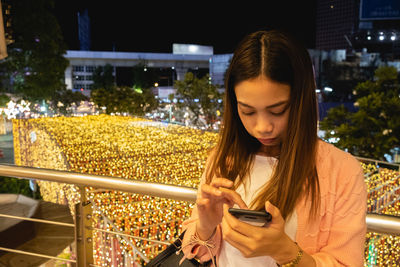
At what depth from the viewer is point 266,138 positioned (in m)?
0.80

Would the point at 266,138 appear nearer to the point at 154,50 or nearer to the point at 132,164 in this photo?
the point at 132,164

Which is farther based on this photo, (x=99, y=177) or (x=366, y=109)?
(x=366, y=109)

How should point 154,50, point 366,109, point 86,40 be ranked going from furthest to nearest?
point 86,40
point 154,50
point 366,109

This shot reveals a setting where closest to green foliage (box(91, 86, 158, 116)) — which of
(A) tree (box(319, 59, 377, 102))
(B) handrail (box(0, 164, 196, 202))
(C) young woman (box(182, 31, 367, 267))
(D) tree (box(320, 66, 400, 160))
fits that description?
(A) tree (box(319, 59, 377, 102))

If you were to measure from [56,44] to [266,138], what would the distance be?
15478 mm

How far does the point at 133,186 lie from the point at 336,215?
0.81 m

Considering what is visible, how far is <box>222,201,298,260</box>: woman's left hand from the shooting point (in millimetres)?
617

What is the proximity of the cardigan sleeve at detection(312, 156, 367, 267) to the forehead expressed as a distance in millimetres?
221

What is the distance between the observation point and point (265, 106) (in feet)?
2.47

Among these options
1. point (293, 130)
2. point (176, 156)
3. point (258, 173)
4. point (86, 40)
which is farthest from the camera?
point (86, 40)

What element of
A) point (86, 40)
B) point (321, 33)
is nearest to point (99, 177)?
point (321, 33)

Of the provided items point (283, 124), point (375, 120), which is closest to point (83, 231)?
point (283, 124)

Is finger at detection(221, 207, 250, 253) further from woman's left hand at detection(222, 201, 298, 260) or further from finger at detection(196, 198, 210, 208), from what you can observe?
finger at detection(196, 198, 210, 208)

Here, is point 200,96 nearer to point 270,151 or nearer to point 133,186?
point 133,186
